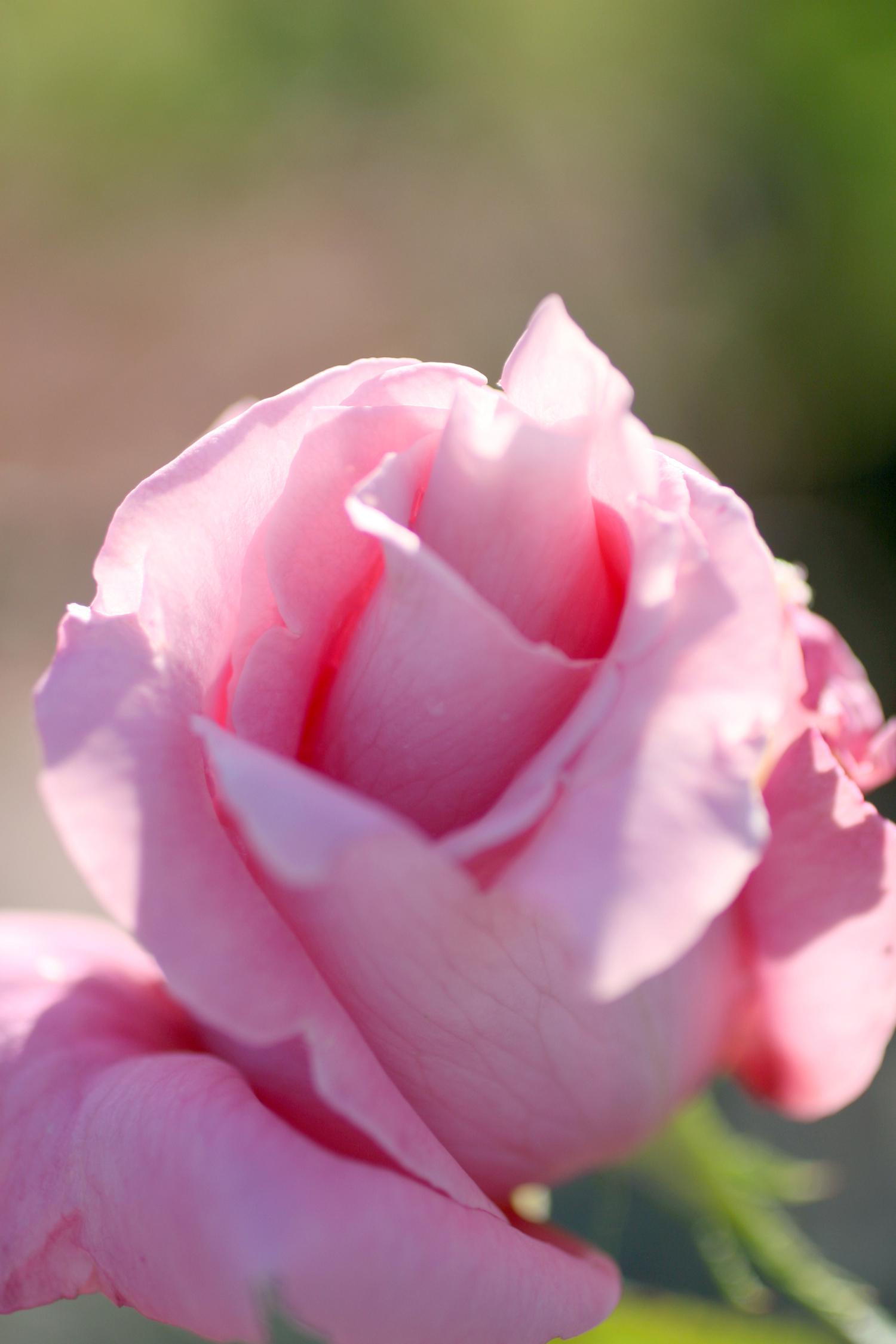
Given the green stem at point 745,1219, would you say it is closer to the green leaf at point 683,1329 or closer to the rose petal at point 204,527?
the green leaf at point 683,1329

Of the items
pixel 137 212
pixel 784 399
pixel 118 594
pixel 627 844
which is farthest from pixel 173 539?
pixel 137 212

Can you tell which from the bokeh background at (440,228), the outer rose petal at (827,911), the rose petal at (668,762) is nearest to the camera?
the rose petal at (668,762)

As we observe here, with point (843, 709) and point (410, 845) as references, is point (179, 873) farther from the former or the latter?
point (843, 709)

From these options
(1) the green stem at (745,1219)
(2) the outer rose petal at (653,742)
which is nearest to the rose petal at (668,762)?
(2) the outer rose petal at (653,742)

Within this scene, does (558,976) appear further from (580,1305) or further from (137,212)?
(137,212)

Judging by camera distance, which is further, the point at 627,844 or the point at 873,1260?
the point at 873,1260

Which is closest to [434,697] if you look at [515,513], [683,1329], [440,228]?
[515,513]

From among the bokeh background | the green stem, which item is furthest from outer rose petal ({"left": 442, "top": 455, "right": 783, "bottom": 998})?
the bokeh background
